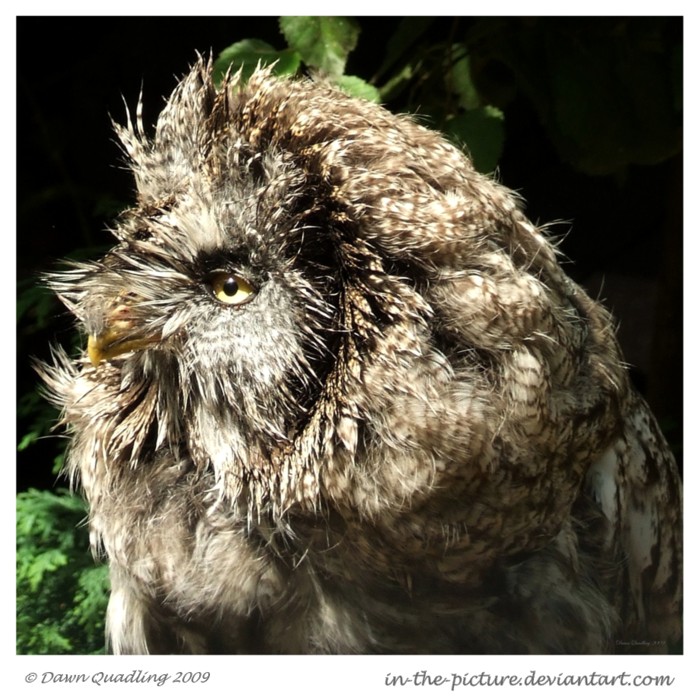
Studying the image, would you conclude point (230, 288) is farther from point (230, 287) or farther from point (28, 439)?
point (28, 439)

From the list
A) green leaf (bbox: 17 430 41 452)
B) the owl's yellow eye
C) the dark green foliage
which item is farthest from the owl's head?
the dark green foliage

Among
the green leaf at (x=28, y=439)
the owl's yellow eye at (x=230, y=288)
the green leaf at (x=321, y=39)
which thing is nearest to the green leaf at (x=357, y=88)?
the green leaf at (x=321, y=39)

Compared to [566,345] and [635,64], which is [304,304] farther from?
[635,64]

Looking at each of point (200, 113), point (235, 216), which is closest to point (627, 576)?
point (235, 216)

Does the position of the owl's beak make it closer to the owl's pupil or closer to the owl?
the owl

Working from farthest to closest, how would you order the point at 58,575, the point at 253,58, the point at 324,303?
the point at 58,575, the point at 253,58, the point at 324,303

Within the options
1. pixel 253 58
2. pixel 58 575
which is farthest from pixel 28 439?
pixel 253 58
